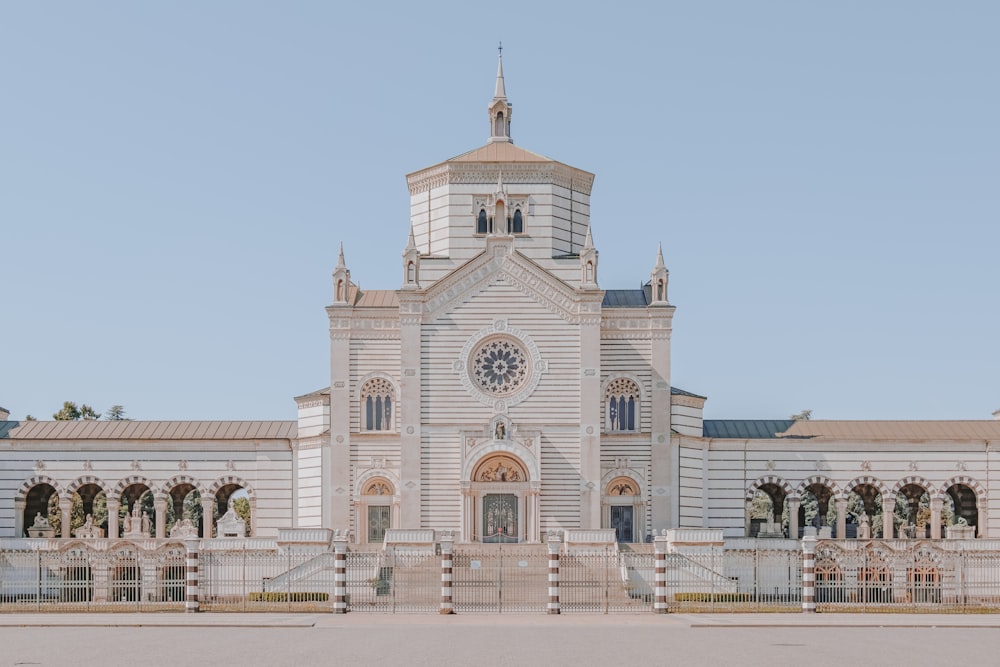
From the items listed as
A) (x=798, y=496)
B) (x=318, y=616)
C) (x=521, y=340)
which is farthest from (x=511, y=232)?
(x=318, y=616)

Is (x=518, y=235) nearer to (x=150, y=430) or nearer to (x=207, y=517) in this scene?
(x=207, y=517)

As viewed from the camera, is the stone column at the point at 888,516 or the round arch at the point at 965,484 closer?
the stone column at the point at 888,516

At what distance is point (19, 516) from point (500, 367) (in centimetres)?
2008

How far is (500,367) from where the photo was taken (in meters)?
57.6

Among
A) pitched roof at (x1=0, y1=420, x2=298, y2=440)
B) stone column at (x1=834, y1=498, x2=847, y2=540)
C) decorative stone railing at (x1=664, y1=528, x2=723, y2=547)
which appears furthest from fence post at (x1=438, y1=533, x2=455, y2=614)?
stone column at (x1=834, y1=498, x2=847, y2=540)

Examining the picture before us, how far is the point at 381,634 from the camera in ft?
104

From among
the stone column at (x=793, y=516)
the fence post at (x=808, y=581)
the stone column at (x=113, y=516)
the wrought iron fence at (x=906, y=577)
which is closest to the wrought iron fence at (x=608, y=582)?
the fence post at (x=808, y=581)

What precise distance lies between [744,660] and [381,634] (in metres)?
8.52

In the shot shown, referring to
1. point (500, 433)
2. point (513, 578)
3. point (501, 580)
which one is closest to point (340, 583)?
point (501, 580)

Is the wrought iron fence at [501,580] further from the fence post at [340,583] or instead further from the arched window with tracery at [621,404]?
the arched window with tracery at [621,404]

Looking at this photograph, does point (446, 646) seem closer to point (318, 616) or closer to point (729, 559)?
point (318, 616)

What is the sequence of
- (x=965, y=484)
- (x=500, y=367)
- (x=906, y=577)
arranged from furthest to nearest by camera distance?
(x=965, y=484)
(x=500, y=367)
(x=906, y=577)

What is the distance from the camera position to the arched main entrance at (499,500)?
56.3 metres

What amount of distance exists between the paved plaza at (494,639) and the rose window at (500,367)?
20.1 meters
